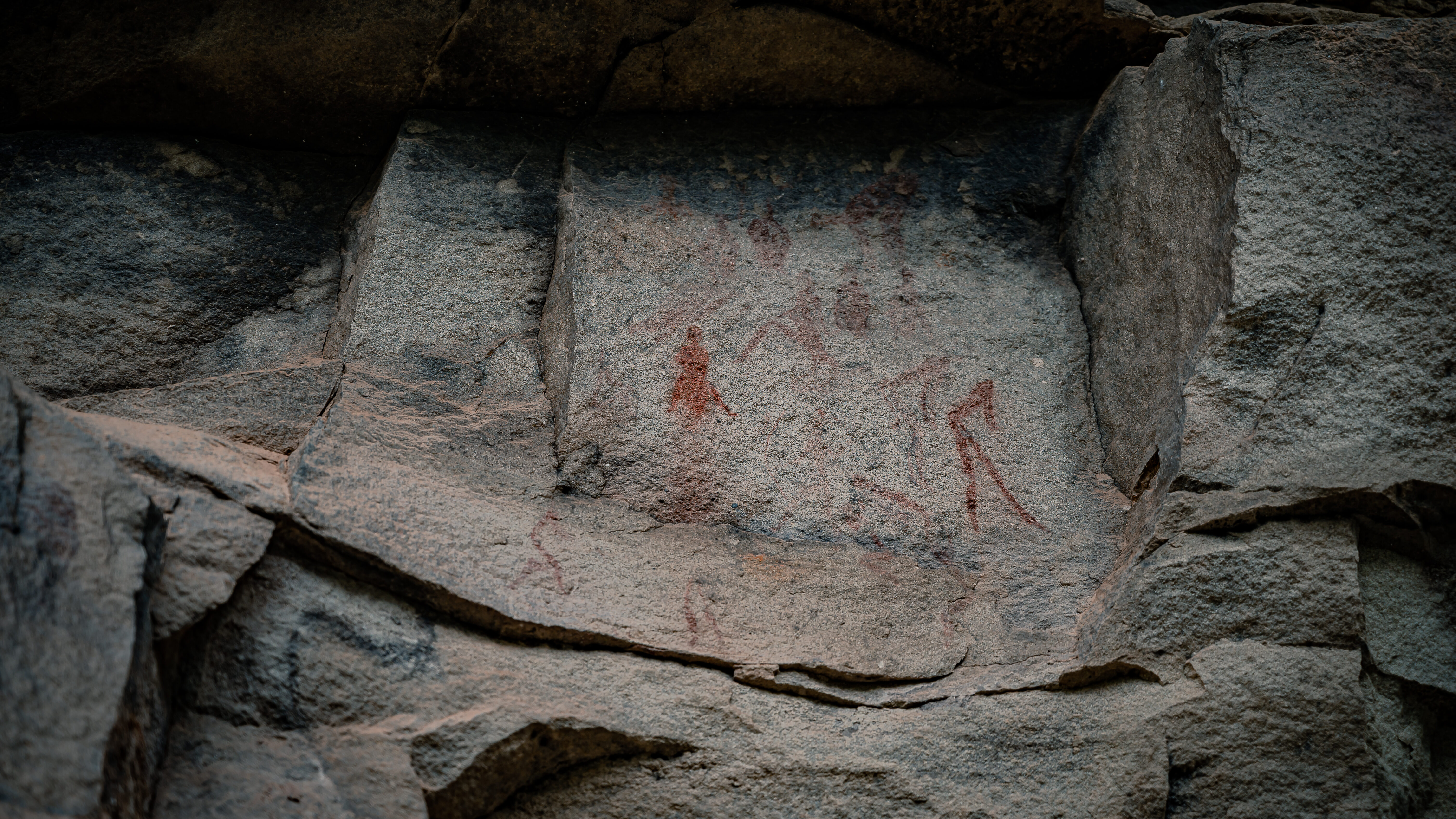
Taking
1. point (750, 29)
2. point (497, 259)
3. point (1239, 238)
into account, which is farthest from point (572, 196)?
point (1239, 238)

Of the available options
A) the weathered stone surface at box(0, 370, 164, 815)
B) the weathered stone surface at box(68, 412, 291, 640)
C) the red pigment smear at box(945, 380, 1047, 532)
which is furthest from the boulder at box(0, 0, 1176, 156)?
the weathered stone surface at box(0, 370, 164, 815)

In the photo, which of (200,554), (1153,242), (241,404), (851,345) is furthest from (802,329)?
(200,554)

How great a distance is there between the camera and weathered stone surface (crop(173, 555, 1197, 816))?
1.77 m

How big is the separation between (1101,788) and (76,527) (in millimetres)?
1774

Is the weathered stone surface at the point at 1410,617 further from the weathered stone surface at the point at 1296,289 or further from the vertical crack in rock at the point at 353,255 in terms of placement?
the vertical crack in rock at the point at 353,255

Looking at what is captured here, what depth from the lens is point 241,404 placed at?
2363 millimetres

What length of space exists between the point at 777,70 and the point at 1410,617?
2.10 meters

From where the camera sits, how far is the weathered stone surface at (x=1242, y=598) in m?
1.94

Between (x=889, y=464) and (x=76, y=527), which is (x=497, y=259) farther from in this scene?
(x=76, y=527)

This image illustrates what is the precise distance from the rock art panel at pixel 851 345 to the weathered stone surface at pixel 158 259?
0.77 meters

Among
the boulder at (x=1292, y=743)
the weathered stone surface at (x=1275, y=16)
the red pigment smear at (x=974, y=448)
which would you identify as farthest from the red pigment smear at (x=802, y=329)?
the weathered stone surface at (x=1275, y=16)

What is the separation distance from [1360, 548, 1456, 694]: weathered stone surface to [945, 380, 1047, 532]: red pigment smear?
2.10 ft

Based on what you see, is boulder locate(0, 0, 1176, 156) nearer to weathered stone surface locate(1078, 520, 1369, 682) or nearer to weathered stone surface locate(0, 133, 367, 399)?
weathered stone surface locate(0, 133, 367, 399)

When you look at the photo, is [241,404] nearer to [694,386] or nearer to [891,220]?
[694,386]
